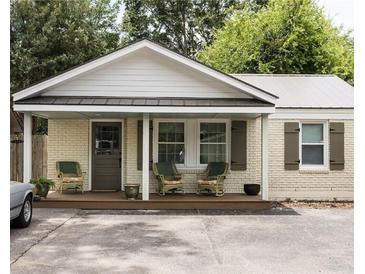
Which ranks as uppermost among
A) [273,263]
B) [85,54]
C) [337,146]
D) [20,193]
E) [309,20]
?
[309,20]

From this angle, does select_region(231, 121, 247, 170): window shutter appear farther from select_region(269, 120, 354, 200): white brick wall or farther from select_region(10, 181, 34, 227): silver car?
select_region(10, 181, 34, 227): silver car

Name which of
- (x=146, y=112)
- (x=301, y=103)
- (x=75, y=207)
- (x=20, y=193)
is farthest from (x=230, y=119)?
(x=20, y=193)

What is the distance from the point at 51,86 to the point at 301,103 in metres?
7.68

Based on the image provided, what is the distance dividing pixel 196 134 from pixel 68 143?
4.14 meters

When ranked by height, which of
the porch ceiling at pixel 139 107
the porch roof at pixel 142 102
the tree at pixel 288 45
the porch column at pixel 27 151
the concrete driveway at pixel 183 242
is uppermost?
the tree at pixel 288 45

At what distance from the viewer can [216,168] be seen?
44.2 ft

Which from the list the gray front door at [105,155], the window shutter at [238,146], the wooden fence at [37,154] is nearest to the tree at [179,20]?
the wooden fence at [37,154]

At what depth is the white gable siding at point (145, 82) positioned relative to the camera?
12859 mm

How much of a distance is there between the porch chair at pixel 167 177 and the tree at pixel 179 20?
23.2 m

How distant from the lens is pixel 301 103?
14102 mm

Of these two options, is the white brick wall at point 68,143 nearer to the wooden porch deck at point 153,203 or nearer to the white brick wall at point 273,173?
the white brick wall at point 273,173

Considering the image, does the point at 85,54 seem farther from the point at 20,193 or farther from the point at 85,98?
the point at 20,193

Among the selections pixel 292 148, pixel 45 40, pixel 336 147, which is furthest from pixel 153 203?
pixel 45 40

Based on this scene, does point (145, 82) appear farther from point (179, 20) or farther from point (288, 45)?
point (179, 20)
